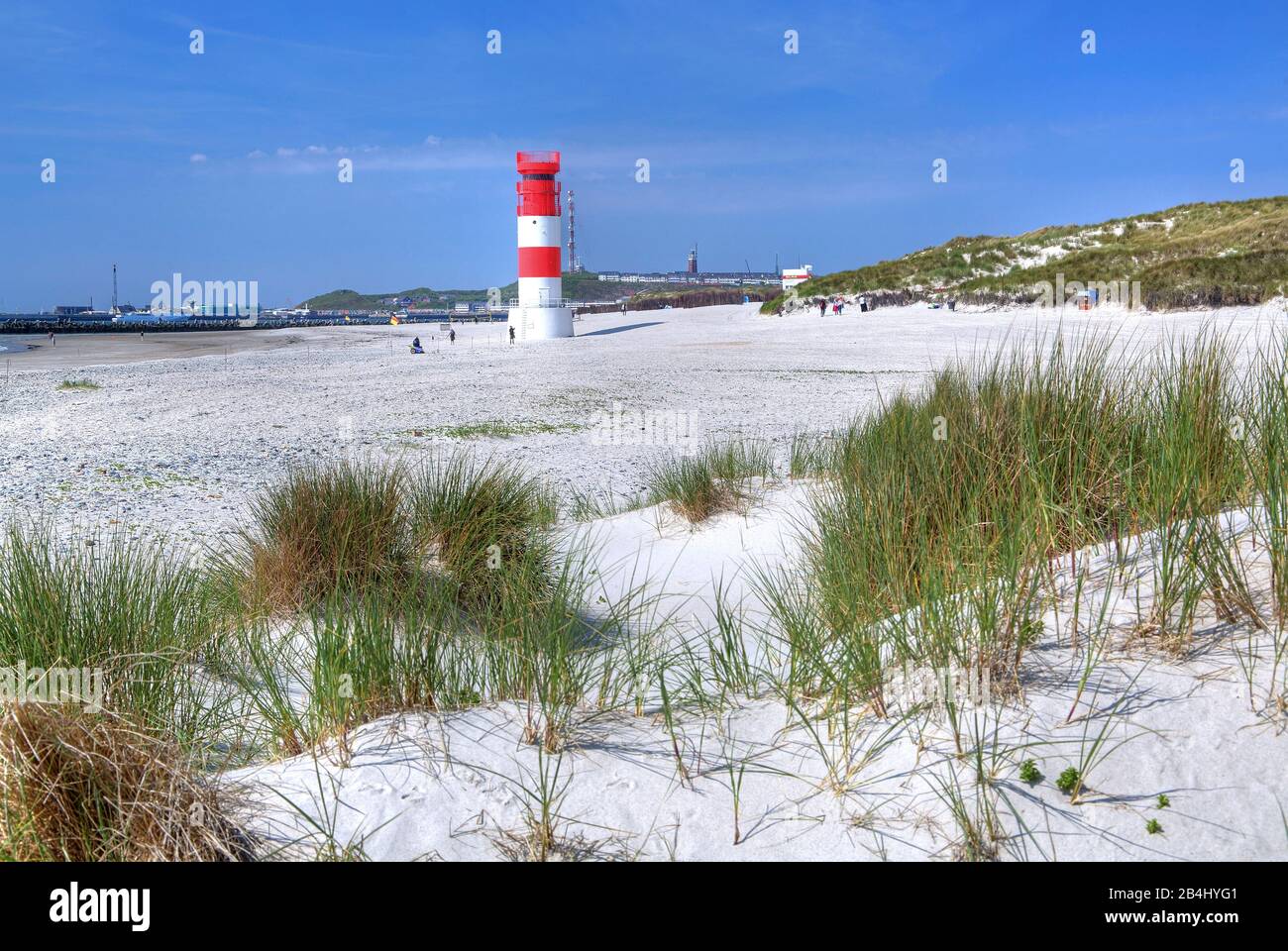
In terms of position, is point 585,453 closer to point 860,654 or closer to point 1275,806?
point 860,654

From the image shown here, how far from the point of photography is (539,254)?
3934cm

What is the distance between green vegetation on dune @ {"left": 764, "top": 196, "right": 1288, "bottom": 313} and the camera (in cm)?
2436

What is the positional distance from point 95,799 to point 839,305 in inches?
→ 1432

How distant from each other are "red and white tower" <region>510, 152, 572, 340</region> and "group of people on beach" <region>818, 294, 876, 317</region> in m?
10.3

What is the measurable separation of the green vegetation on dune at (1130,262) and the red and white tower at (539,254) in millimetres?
10206

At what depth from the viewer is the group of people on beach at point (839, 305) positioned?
36.7 m

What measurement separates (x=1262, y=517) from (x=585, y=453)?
8.29m

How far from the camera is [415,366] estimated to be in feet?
80.3
